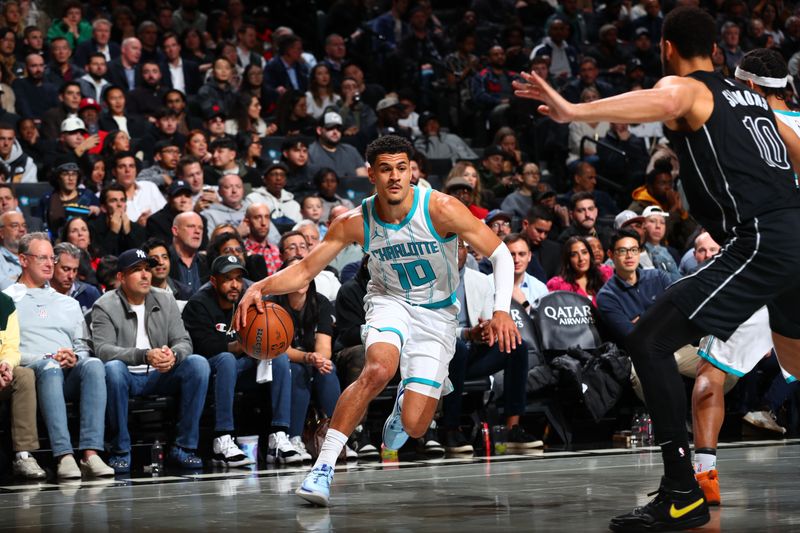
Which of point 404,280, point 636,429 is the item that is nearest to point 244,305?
point 404,280

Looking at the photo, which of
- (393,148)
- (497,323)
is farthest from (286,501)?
(393,148)

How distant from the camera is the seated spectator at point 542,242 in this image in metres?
10.6

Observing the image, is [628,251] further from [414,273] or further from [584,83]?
[584,83]

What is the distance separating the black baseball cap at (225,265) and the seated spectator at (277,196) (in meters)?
2.68

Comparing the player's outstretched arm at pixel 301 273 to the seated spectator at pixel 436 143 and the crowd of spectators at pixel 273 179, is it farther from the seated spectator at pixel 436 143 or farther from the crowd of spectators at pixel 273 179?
the seated spectator at pixel 436 143

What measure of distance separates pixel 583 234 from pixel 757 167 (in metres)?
6.55

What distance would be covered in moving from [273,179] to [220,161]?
64 cm

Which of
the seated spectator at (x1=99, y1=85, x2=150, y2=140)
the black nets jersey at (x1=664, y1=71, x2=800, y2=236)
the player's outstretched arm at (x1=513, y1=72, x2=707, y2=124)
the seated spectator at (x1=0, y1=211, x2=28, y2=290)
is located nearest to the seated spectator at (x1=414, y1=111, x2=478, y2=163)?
the seated spectator at (x1=99, y1=85, x2=150, y2=140)

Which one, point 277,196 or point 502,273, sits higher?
point 277,196

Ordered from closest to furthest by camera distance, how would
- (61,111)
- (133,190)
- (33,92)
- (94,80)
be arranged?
1. (133,190)
2. (61,111)
3. (33,92)
4. (94,80)

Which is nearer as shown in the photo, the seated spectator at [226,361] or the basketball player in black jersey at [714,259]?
the basketball player in black jersey at [714,259]

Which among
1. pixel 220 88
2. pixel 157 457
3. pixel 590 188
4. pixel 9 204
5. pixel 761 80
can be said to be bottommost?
pixel 157 457

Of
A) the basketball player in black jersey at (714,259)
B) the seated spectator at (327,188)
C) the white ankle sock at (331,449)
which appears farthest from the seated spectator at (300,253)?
the basketball player in black jersey at (714,259)

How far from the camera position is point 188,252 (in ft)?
30.8
